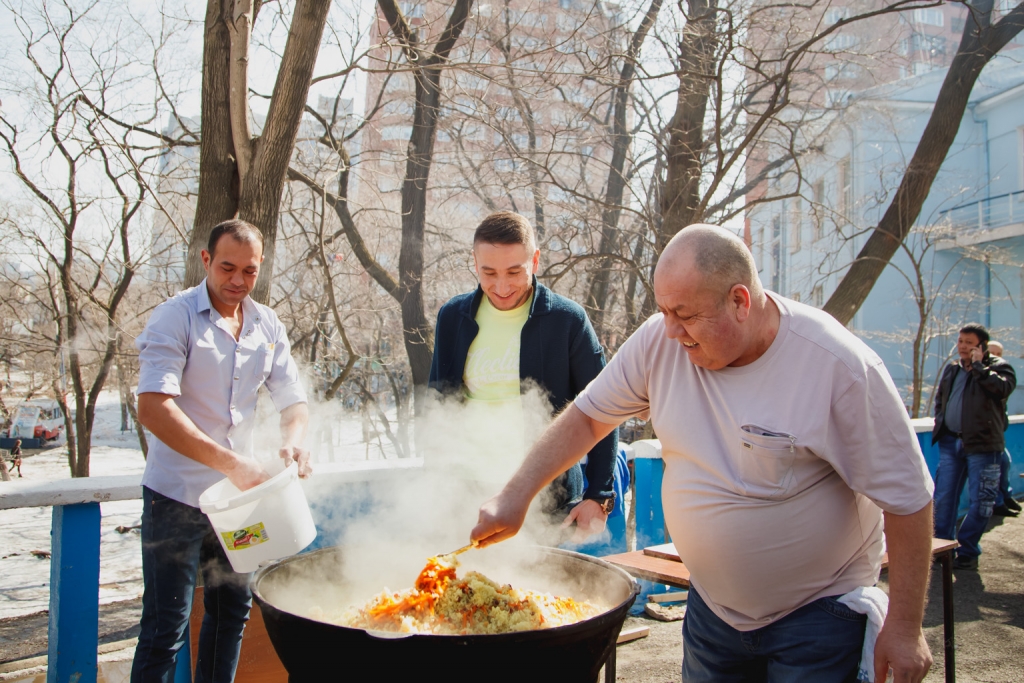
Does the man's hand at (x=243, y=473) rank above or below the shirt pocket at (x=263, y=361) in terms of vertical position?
below

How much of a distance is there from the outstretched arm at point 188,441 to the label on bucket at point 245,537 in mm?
220

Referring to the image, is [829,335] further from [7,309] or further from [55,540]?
[7,309]

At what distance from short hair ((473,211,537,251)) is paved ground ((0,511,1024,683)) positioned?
2524 millimetres

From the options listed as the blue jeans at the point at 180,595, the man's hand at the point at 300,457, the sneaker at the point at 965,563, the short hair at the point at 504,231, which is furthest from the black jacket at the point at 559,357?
the sneaker at the point at 965,563

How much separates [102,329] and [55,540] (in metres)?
8.92

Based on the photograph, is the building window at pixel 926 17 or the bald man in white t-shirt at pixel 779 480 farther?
the building window at pixel 926 17

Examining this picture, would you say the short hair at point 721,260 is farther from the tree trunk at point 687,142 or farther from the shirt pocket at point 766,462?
the tree trunk at point 687,142

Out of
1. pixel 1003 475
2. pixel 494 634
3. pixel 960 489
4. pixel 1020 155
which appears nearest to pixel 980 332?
pixel 960 489

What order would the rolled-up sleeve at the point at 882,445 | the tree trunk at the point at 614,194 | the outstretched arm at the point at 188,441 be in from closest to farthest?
1. the rolled-up sleeve at the point at 882,445
2. the outstretched arm at the point at 188,441
3. the tree trunk at the point at 614,194

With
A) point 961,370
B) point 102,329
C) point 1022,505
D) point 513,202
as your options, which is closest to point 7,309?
point 102,329

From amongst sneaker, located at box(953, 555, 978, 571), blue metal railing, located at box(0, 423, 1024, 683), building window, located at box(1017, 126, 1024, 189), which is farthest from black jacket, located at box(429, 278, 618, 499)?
building window, located at box(1017, 126, 1024, 189)

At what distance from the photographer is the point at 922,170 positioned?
22.8ft

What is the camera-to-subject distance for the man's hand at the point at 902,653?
1.59 m

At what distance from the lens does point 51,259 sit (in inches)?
374
